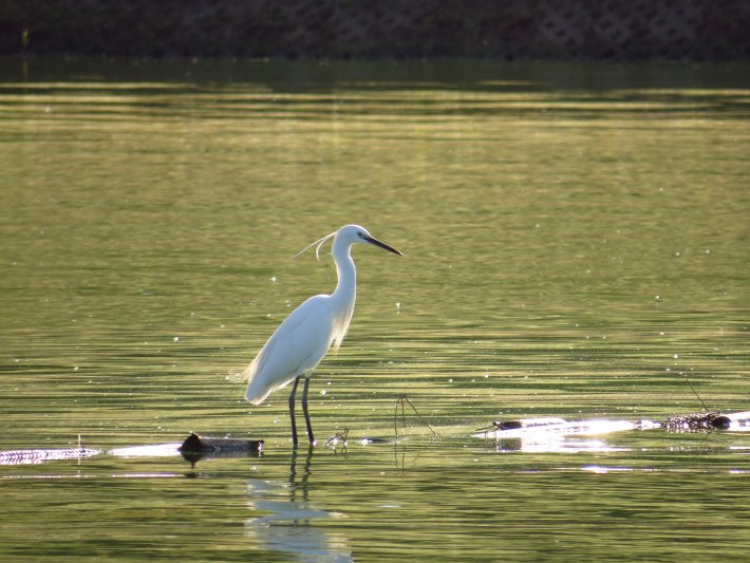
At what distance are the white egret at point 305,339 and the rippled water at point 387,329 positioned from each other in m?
0.34

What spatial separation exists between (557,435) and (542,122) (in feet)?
92.8

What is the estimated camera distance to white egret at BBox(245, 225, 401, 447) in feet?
37.2

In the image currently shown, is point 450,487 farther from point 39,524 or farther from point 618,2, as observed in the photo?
point 618,2

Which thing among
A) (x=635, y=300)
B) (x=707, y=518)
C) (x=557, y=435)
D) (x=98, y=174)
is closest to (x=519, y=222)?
(x=635, y=300)

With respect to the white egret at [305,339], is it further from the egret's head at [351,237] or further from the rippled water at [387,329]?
the rippled water at [387,329]

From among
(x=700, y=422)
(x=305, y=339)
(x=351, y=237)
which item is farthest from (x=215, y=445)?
(x=700, y=422)

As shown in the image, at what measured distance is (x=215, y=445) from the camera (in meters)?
10.5

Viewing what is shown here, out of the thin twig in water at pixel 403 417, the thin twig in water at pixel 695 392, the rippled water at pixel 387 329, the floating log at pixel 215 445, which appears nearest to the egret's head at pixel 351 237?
the thin twig in water at pixel 403 417

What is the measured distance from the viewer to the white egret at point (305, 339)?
1133 cm

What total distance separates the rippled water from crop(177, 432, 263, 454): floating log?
120mm

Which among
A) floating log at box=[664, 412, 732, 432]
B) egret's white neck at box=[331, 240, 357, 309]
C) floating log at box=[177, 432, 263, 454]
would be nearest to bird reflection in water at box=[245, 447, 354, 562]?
floating log at box=[177, 432, 263, 454]

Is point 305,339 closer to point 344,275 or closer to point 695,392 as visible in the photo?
point 344,275

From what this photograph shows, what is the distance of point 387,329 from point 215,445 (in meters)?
5.10

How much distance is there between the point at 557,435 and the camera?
10.9m
